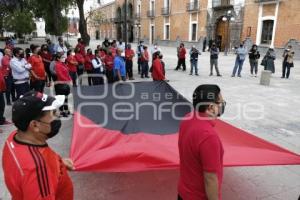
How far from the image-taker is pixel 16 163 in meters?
1.82

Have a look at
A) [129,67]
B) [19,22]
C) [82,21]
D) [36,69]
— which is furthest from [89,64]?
[19,22]

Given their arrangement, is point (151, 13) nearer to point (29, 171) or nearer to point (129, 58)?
point (129, 58)

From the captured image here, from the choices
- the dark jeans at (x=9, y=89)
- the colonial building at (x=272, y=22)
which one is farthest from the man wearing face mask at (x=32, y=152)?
the colonial building at (x=272, y=22)

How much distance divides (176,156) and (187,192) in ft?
4.66

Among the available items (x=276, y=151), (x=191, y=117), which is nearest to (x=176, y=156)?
(x=276, y=151)

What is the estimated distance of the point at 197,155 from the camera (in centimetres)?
213

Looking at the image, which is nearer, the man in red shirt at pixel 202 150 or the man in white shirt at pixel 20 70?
the man in red shirt at pixel 202 150

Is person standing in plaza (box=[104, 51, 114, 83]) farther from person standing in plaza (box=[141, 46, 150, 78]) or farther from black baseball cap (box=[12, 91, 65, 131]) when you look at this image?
black baseball cap (box=[12, 91, 65, 131])

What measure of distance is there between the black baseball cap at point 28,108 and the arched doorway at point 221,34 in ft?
99.8

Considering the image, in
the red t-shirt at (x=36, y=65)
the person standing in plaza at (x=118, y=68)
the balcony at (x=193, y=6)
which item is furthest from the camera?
the balcony at (x=193, y=6)

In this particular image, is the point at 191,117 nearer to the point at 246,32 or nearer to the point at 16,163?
the point at 16,163

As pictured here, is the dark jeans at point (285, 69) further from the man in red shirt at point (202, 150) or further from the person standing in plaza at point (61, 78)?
the man in red shirt at point (202, 150)

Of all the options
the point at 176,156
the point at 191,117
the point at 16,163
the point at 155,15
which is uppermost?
the point at 155,15

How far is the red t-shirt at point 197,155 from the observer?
205cm
